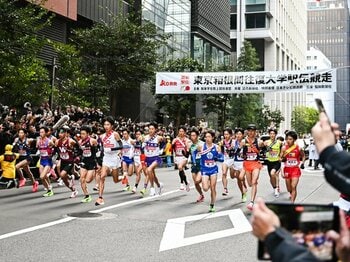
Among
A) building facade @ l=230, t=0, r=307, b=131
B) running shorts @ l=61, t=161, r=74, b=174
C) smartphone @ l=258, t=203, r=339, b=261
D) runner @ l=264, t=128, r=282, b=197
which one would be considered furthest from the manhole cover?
building facade @ l=230, t=0, r=307, b=131

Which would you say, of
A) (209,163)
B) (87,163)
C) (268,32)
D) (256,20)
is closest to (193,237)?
(209,163)

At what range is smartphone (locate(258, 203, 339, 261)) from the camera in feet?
6.60

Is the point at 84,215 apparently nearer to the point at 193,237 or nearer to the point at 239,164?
the point at 193,237

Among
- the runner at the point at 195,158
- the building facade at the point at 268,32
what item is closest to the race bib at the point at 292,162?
the runner at the point at 195,158

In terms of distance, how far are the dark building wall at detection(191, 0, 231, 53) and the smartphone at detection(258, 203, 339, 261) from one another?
151 ft

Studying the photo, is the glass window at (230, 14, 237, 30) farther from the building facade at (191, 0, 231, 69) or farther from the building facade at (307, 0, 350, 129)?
the building facade at (307, 0, 350, 129)

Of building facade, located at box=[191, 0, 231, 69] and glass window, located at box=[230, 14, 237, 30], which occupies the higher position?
glass window, located at box=[230, 14, 237, 30]

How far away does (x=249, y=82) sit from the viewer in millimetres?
20516

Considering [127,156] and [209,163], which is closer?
[209,163]

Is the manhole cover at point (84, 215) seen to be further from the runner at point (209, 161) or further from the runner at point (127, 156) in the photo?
the runner at point (127, 156)

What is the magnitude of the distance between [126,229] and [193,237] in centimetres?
135

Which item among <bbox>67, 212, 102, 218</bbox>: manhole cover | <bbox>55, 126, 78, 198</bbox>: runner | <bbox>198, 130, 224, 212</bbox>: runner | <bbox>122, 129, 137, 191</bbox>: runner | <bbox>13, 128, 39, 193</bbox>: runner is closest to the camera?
<bbox>67, 212, 102, 218</bbox>: manhole cover

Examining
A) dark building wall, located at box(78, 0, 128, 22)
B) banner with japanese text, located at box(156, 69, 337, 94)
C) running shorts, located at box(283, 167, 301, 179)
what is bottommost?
running shorts, located at box(283, 167, 301, 179)

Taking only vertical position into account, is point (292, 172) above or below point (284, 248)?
below
